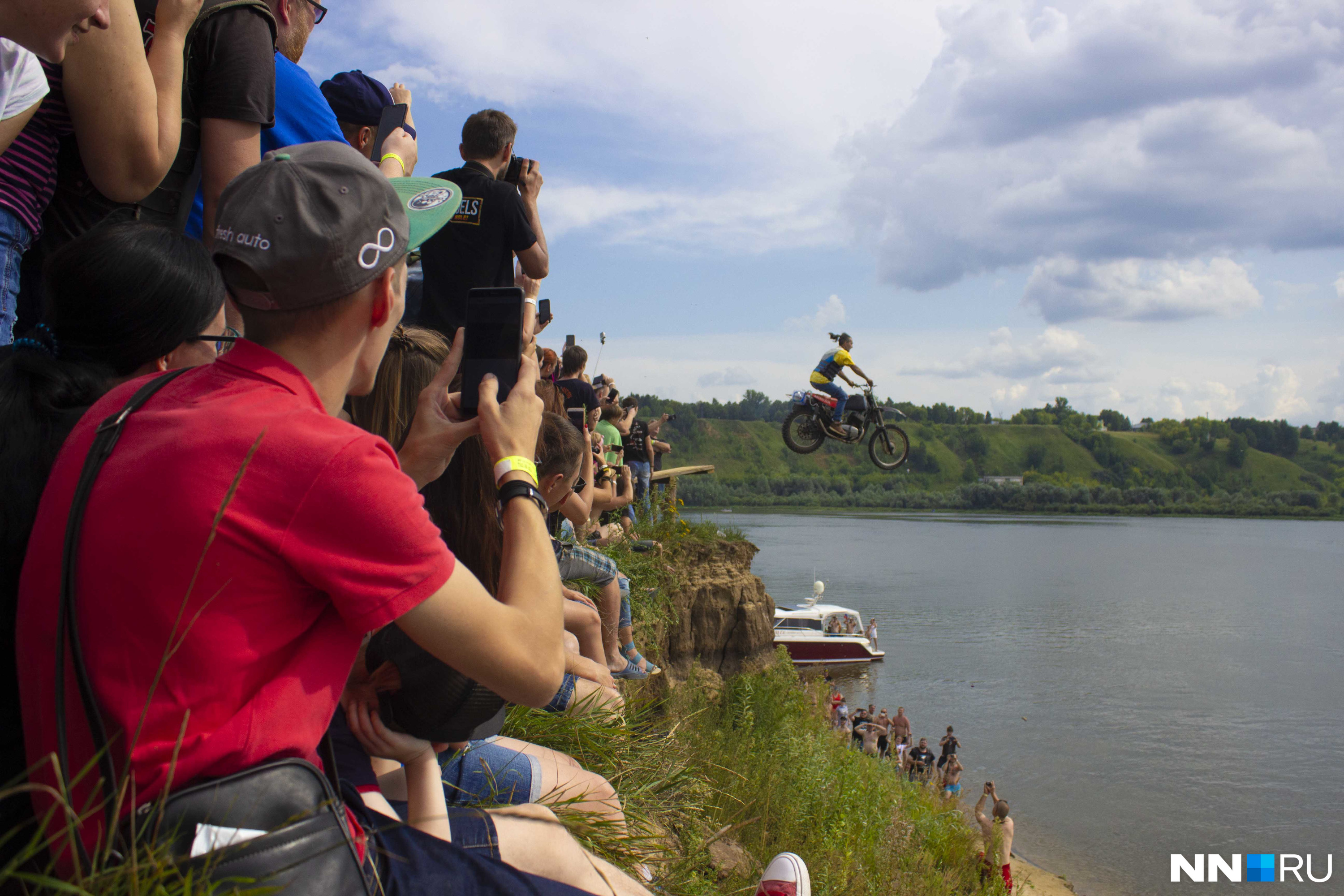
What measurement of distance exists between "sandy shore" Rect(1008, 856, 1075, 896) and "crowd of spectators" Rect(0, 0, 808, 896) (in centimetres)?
1905

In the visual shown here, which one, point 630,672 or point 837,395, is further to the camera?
point 837,395

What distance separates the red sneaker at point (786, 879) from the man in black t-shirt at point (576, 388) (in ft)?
8.16

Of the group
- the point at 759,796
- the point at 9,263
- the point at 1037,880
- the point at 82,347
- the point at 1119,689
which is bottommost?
the point at 1119,689

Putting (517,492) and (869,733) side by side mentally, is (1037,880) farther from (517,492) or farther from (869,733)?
(517,492)

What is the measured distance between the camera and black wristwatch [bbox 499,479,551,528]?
159 centimetres

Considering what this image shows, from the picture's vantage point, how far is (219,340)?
1888 mm

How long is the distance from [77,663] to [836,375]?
15131 millimetres

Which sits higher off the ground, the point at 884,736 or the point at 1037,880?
the point at 884,736

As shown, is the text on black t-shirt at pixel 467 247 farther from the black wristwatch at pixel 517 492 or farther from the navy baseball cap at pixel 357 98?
the black wristwatch at pixel 517 492

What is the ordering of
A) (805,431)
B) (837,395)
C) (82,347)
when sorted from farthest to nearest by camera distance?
(805,431)
(837,395)
(82,347)

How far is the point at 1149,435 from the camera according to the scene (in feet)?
575

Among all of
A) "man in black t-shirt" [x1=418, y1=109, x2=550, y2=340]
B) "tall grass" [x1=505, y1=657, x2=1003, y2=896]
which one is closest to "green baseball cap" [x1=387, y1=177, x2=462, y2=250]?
"tall grass" [x1=505, y1=657, x2=1003, y2=896]

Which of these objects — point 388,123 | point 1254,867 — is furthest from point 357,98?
point 1254,867

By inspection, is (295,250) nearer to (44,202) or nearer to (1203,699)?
(44,202)
